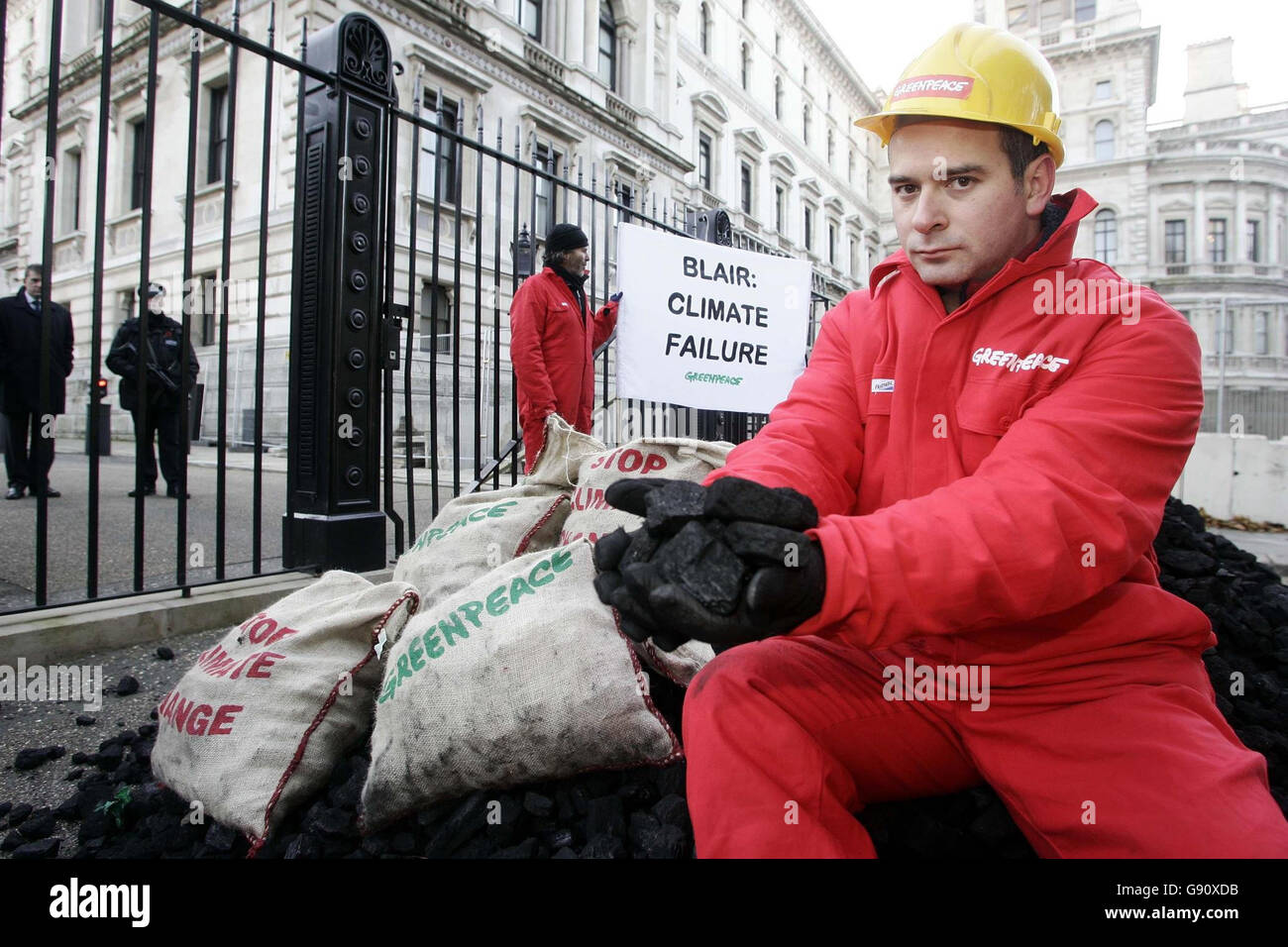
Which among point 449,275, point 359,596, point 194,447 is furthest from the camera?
point 449,275

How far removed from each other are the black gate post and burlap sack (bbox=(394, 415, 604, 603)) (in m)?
0.96

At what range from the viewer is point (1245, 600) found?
2.79 m

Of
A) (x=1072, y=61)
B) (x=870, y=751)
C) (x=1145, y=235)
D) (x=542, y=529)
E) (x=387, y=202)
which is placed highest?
(x=1072, y=61)

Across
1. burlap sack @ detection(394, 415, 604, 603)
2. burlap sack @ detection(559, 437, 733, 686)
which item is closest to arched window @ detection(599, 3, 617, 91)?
burlap sack @ detection(394, 415, 604, 603)

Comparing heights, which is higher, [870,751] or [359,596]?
[359,596]

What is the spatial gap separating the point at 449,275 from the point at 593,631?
16.7 m

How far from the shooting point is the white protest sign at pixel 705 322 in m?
4.90

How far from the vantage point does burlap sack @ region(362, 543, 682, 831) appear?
5.56 ft

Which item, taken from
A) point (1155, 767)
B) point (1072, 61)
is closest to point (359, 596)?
point (1155, 767)

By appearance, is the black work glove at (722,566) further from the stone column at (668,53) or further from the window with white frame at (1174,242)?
the window with white frame at (1174,242)

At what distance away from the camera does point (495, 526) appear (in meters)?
2.54

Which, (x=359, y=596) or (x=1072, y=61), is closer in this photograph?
(x=359, y=596)
